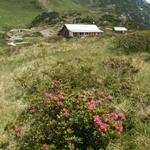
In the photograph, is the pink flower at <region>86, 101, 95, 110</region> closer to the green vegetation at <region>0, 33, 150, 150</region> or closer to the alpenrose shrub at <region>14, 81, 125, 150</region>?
the alpenrose shrub at <region>14, 81, 125, 150</region>

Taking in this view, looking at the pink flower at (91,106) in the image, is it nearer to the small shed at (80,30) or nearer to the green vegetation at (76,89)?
the green vegetation at (76,89)

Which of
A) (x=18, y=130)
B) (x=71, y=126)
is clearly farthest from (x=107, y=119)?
(x=18, y=130)

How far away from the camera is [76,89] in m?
14.5

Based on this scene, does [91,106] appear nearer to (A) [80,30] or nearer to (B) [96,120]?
(B) [96,120]

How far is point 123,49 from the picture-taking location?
22.1m

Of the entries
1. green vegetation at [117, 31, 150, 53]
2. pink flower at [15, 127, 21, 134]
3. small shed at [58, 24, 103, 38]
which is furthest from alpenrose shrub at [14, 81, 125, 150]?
small shed at [58, 24, 103, 38]

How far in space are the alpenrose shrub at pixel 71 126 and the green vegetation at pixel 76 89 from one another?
35 mm

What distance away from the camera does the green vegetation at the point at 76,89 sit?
1001cm

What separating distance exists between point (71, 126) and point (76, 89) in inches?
208

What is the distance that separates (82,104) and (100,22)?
7226 inches

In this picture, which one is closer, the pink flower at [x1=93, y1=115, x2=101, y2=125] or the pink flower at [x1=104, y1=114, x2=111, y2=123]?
the pink flower at [x1=93, y1=115, x2=101, y2=125]

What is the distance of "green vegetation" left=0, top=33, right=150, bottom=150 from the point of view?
10.0m

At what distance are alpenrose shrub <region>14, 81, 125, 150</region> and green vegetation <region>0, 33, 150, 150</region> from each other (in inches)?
1.4

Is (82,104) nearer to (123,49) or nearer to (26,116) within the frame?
(26,116)
